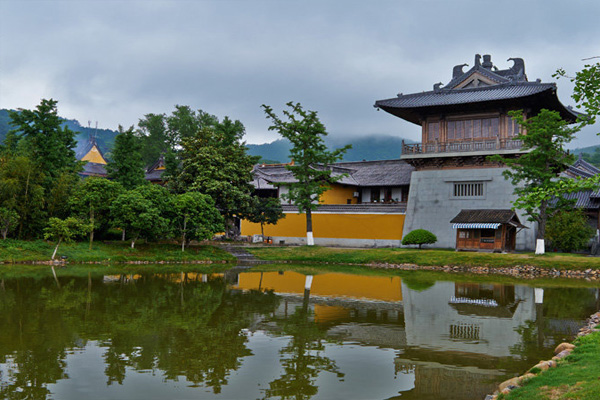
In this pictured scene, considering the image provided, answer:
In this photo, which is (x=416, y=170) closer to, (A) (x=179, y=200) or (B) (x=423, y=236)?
(B) (x=423, y=236)

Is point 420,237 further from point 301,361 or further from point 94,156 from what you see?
point 94,156

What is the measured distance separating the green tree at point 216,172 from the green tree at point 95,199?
185 inches

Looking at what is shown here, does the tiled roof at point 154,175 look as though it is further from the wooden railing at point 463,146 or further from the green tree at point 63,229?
the wooden railing at point 463,146

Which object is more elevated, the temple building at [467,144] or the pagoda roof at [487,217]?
the temple building at [467,144]

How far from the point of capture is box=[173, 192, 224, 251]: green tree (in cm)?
2633

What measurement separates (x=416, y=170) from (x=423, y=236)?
5.16 metres

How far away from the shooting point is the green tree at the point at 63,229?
2348cm

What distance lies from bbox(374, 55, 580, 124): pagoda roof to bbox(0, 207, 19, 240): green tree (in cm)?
2100

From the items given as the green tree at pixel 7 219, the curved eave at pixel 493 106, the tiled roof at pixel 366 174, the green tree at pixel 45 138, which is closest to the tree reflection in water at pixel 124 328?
the green tree at pixel 7 219

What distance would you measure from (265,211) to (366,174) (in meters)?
10.2

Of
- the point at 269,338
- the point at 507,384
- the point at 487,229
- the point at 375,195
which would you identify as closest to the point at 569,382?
the point at 507,384

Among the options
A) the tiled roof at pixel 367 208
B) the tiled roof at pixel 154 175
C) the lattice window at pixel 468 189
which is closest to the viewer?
the lattice window at pixel 468 189

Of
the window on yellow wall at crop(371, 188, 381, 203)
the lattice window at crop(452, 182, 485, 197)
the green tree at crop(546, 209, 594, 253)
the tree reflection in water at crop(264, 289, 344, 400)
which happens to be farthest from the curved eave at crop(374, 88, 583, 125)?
the tree reflection in water at crop(264, 289, 344, 400)

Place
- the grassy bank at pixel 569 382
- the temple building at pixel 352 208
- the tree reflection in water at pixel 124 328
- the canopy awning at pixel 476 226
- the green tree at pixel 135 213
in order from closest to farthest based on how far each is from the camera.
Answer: the grassy bank at pixel 569 382 → the tree reflection in water at pixel 124 328 → the green tree at pixel 135 213 → the canopy awning at pixel 476 226 → the temple building at pixel 352 208
